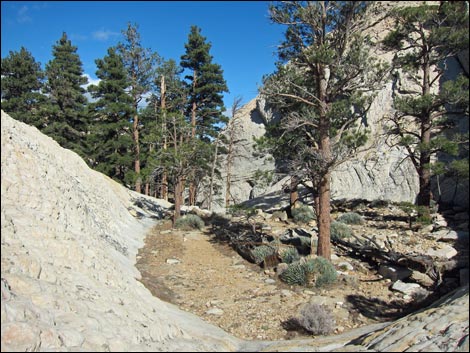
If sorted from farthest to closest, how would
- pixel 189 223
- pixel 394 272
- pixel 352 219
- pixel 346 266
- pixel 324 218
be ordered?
pixel 189 223
pixel 352 219
pixel 346 266
pixel 324 218
pixel 394 272

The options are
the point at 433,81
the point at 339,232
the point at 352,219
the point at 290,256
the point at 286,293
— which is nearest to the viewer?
the point at 286,293

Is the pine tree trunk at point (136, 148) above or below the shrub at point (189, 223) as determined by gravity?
above

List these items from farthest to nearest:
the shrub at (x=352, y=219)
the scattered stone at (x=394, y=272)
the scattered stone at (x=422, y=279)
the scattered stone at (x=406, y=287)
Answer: the shrub at (x=352, y=219)
the scattered stone at (x=394, y=272)
the scattered stone at (x=422, y=279)
the scattered stone at (x=406, y=287)

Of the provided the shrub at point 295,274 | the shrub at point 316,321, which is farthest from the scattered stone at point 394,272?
the shrub at point 316,321

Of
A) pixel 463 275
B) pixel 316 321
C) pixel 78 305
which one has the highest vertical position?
pixel 78 305

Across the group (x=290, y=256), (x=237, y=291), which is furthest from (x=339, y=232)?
(x=237, y=291)

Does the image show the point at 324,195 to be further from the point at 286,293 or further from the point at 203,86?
the point at 203,86

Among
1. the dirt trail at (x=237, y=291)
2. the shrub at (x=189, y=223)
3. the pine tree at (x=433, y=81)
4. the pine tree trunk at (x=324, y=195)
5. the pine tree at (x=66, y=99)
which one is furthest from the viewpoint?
the pine tree at (x=66, y=99)

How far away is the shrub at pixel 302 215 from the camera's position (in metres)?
17.9

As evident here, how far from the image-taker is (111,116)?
98.1 feet

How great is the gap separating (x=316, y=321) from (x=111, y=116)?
1074 inches

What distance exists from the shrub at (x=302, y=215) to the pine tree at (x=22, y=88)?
2377 centimetres

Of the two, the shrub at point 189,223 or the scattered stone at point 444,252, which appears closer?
the scattered stone at point 444,252

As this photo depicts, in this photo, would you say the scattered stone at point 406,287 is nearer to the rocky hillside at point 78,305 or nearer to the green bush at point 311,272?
the green bush at point 311,272
